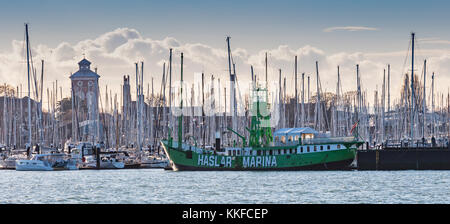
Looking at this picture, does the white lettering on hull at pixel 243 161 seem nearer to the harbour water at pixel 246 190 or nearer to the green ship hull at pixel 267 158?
the green ship hull at pixel 267 158

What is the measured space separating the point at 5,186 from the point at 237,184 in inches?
675

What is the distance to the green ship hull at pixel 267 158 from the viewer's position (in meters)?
79.2

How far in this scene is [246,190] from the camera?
53.3m

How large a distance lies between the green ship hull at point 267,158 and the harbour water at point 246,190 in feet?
30.1

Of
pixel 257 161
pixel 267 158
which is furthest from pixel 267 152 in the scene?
pixel 257 161

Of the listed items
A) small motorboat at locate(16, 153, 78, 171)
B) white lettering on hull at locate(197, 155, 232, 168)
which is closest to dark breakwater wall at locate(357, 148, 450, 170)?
white lettering on hull at locate(197, 155, 232, 168)

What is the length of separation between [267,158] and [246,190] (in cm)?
2805

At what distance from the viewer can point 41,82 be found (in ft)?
326

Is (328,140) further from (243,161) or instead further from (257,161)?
(243,161)

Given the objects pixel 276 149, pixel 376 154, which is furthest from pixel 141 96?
pixel 376 154

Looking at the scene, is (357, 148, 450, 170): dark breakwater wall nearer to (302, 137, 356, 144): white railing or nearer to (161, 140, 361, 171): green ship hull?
(161, 140, 361, 171): green ship hull

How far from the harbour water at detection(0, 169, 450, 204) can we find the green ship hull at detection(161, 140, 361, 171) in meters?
9.16

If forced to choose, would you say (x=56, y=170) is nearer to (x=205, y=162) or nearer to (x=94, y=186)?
(x=205, y=162)
